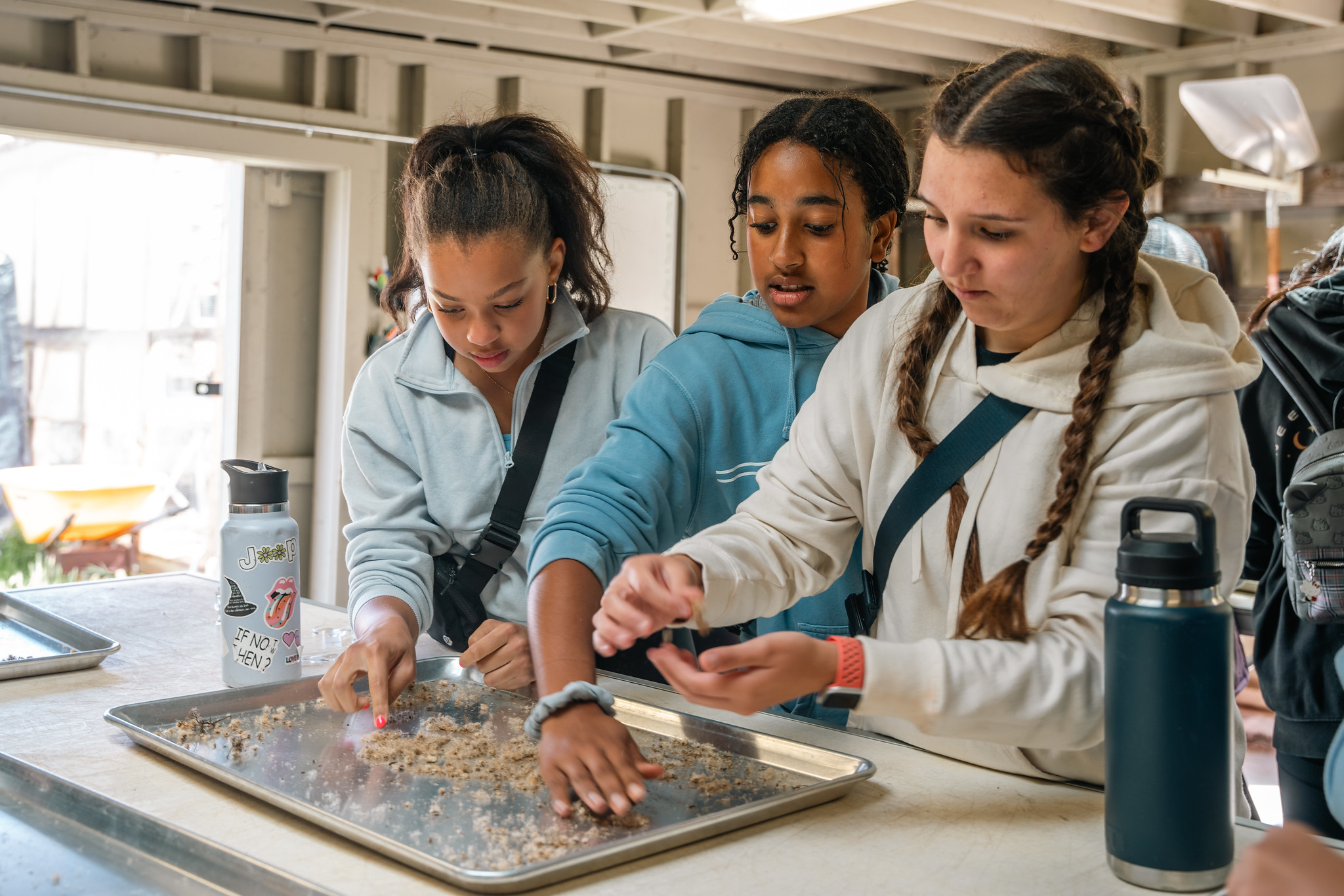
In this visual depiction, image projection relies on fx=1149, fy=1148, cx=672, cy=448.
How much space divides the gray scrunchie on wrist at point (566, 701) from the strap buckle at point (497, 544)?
1.61 ft

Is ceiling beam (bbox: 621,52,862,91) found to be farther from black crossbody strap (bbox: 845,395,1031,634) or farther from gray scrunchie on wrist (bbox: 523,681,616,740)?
gray scrunchie on wrist (bbox: 523,681,616,740)

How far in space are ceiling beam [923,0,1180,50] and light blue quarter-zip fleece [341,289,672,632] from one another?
267 centimetres

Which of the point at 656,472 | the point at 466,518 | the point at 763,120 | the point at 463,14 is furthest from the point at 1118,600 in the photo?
the point at 463,14

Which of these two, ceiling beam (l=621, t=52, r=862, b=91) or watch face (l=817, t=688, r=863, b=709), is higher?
ceiling beam (l=621, t=52, r=862, b=91)

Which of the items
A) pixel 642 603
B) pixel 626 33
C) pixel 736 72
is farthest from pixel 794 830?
pixel 736 72

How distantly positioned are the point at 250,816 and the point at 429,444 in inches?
30.3

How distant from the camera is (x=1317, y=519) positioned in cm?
151

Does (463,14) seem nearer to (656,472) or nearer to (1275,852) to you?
(656,472)

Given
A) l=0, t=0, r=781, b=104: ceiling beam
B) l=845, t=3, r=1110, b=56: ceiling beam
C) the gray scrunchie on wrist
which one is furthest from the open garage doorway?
the gray scrunchie on wrist

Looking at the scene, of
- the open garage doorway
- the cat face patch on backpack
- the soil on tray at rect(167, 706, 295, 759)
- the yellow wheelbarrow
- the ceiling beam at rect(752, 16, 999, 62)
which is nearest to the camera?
the soil on tray at rect(167, 706, 295, 759)

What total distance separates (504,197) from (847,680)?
38.4 inches

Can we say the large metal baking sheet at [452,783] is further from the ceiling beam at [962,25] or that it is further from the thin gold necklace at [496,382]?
the ceiling beam at [962,25]

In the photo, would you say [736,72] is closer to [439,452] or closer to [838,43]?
[838,43]

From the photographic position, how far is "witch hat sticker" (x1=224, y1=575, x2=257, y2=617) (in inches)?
55.6
